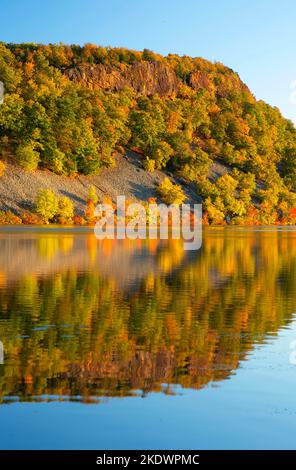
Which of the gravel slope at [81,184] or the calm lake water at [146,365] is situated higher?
the gravel slope at [81,184]

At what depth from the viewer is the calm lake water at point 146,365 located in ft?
28.3

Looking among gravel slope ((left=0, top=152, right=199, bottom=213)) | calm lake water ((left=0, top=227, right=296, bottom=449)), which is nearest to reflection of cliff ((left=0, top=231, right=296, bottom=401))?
calm lake water ((left=0, top=227, right=296, bottom=449))

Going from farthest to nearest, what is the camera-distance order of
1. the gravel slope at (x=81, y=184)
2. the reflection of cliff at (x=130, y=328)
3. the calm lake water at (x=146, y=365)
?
1. the gravel slope at (x=81, y=184)
2. the reflection of cliff at (x=130, y=328)
3. the calm lake water at (x=146, y=365)

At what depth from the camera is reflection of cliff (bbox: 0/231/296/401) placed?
1101 centimetres

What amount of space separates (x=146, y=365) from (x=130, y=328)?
3.78 meters

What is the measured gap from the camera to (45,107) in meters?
124

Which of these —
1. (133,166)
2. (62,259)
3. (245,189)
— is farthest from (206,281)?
(245,189)

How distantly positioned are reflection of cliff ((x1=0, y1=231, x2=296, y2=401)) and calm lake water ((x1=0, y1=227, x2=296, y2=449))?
0.09ft

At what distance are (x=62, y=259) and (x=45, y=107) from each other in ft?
301

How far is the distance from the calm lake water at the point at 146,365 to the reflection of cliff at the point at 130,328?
0.09 feet

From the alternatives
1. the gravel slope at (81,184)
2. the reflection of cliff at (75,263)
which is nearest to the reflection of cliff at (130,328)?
the reflection of cliff at (75,263)

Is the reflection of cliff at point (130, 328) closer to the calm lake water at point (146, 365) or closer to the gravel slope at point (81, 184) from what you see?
the calm lake water at point (146, 365)

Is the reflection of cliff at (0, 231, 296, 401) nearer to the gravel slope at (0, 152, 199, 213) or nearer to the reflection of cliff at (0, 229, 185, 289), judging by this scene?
the reflection of cliff at (0, 229, 185, 289)

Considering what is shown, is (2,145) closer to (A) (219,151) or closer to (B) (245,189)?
(B) (245,189)
